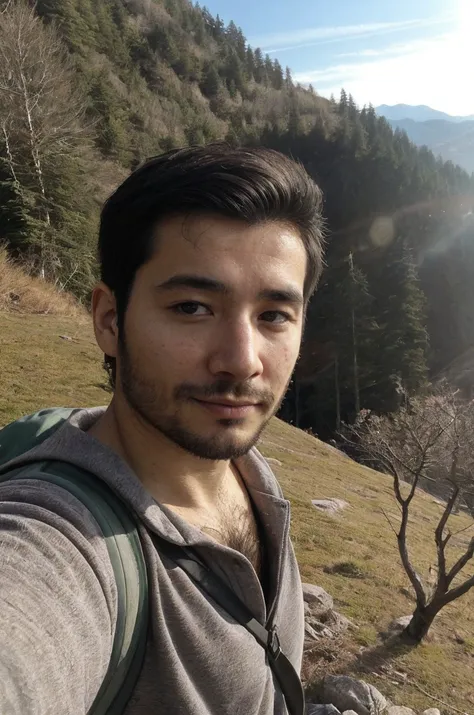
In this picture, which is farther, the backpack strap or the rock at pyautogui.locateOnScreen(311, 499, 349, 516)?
the rock at pyautogui.locateOnScreen(311, 499, 349, 516)

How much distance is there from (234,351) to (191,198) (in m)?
0.41

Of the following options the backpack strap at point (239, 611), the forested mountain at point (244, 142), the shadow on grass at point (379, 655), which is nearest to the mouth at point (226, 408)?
the backpack strap at point (239, 611)

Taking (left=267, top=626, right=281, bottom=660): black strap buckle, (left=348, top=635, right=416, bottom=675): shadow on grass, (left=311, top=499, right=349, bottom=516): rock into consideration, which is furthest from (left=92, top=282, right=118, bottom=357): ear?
(left=311, top=499, right=349, bottom=516): rock

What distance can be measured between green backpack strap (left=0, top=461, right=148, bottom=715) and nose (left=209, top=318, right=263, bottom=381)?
0.41 metres

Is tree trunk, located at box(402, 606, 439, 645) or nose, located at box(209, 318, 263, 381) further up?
nose, located at box(209, 318, 263, 381)

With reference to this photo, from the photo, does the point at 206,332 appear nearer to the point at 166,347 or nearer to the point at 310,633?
the point at 166,347

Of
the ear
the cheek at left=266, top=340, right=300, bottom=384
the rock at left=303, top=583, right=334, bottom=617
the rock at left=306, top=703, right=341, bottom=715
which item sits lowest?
the rock at left=303, top=583, right=334, bottom=617

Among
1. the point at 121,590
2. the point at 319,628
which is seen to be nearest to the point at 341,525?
the point at 319,628

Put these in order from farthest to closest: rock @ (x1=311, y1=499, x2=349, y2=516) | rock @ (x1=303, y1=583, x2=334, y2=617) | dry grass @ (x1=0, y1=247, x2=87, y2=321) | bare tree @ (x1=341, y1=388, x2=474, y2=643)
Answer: dry grass @ (x1=0, y1=247, x2=87, y2=321)
rock @ (x1=311, y1=499, x2=349, y2=516)
bare tree @ (x1=341, y1=388, x2=474, y2=643)
rock @ (x1=303, y1=583, x2=334, y2=617)

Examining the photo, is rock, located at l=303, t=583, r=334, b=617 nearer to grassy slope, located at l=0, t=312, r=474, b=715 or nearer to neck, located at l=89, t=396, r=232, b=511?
grassy slope, located at l=0, t=312, r=474, b=715

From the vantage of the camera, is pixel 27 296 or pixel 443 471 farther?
pixel 27 296

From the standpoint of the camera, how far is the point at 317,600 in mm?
5840

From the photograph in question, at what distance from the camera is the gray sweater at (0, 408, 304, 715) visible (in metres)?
0.83

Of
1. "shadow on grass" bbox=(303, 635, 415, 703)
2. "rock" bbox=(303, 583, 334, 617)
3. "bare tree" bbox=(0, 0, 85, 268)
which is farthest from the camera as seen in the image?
"bare tree" bbox=(0, 0, 85, 268)
